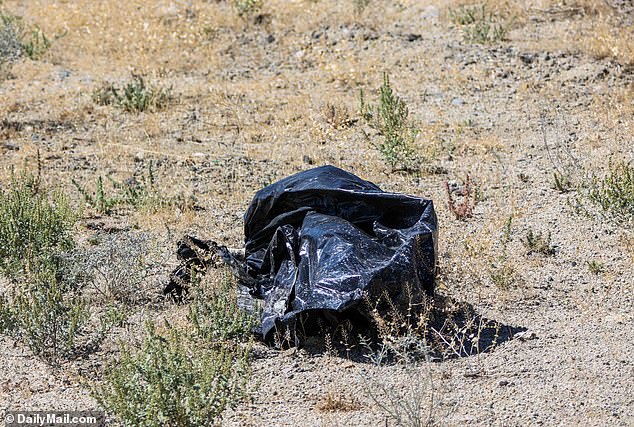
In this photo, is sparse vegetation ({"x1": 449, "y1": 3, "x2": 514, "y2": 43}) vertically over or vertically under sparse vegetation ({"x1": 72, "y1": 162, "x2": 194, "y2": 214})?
over

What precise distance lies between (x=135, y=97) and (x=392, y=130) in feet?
9.07

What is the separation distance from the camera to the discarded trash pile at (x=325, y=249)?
438 centimetres

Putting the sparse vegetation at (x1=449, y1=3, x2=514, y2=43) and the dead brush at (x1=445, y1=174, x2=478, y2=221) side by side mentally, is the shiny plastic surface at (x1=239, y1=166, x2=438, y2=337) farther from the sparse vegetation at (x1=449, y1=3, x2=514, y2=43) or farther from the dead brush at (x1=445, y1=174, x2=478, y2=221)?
the sparse vegetation at (x1=449, y1=3, x2=514, y2=43)

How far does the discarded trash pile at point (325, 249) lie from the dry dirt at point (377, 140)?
312 mm

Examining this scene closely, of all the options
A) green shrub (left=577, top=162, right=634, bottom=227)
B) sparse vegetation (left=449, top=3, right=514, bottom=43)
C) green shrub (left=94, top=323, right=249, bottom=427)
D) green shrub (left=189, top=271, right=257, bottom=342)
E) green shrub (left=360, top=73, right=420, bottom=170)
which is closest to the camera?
green shrub (left=94, top=323, right=249, bottom=427)

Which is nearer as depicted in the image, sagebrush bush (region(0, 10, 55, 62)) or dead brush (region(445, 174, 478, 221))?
dead brush (region(445, 174, 478, 221))

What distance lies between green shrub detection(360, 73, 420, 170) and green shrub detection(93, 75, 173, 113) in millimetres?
2045

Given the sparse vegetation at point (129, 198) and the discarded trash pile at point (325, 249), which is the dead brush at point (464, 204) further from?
the sparse vegetation at point (129, 198)

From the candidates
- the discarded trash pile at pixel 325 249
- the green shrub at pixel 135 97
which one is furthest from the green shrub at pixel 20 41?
the discarded trash pile at pixel 325 249

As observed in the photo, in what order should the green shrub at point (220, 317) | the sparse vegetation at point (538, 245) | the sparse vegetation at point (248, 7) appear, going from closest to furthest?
the green shrub at point (220, 317)
the sparse vegetation at point (538, 245)
the sparse vegetation at point (248, 7)

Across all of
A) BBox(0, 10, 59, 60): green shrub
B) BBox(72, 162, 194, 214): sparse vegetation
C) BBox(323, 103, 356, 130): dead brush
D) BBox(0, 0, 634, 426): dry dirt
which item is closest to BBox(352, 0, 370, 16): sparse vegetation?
BBox(0, 0, 634, 426): dry dirt

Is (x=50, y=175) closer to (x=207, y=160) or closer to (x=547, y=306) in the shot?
(x=207, y=160)

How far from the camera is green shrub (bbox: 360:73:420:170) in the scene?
7148mm

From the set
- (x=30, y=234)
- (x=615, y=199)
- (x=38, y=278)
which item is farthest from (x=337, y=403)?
(x=615, y=199)
